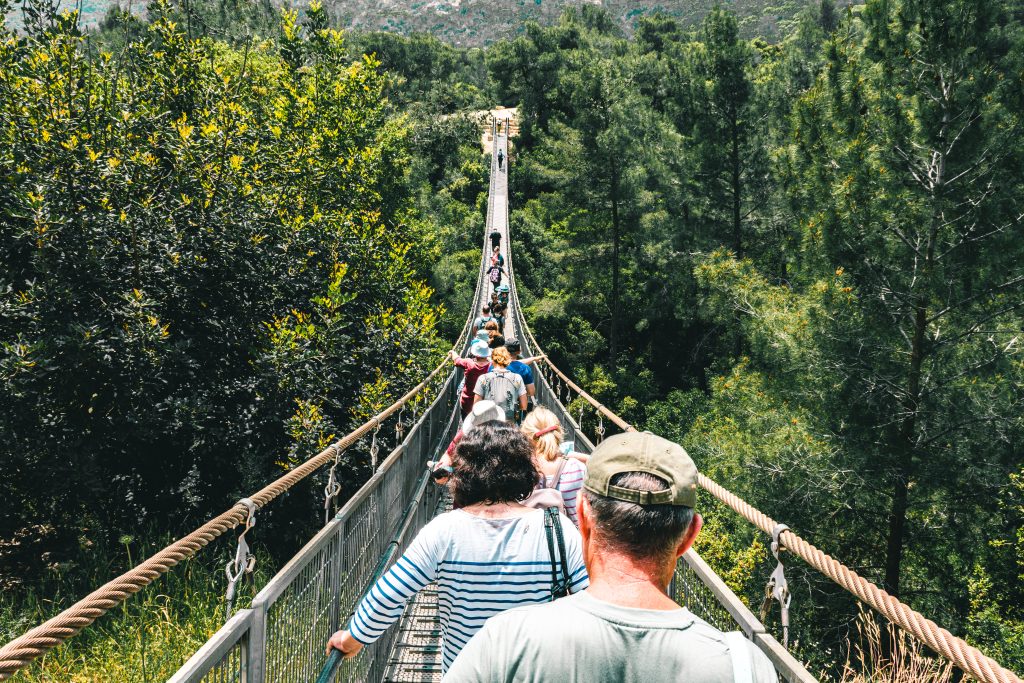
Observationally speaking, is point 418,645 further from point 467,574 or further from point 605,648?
point 605,648

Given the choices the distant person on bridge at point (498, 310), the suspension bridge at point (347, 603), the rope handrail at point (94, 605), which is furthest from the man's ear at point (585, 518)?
the distant person on bridge at point (498, 310)

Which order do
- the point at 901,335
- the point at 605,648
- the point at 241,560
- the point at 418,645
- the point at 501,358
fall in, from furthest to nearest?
the point at 901,335 → the point at 501,358 → the point at 418,645 → the point at 241,560 → the point at 605,648

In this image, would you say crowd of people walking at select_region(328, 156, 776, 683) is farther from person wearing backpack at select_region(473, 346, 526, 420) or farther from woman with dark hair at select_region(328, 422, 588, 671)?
person wearing backpack at select_region(473, 346, 526, 420)

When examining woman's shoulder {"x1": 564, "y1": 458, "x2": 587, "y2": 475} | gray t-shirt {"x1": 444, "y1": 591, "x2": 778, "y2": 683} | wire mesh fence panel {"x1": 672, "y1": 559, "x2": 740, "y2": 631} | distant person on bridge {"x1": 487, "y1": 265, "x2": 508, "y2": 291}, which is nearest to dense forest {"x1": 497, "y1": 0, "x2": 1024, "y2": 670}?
distant person on bridge {"x1": 487, "y1": 265, "x2": 508, "y2": 291}

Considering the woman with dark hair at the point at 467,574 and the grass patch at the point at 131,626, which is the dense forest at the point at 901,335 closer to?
the grass patch at the point at 131,626

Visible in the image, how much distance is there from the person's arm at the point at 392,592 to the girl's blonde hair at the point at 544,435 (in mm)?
1116

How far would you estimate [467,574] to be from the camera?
1.71m

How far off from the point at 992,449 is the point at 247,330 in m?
9.12

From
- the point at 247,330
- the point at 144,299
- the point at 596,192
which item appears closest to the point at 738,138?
the point at 596,192

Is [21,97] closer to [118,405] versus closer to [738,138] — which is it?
[118,405]

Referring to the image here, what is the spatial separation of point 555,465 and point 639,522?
5.75ft

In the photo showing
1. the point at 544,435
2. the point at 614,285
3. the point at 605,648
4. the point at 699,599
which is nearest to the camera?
the point at 605,648

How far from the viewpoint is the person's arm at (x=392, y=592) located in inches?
65.8

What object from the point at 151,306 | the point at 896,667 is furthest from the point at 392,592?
the point at 151,306
